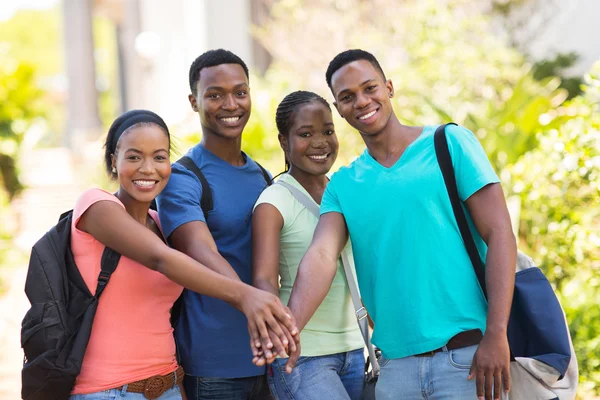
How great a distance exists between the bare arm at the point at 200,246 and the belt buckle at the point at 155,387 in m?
0.45

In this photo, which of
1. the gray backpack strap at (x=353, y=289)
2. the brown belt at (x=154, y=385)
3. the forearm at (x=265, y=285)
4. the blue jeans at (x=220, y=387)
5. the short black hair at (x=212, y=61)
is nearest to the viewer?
the brown belt at (x=154, y=385)

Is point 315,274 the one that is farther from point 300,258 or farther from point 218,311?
point 218,311

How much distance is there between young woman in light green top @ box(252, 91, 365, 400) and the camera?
115 inches

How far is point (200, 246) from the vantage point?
284 cm

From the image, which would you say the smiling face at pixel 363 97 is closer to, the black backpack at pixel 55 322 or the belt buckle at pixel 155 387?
the black backpack at pixel 55 322

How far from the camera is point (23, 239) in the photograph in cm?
1390

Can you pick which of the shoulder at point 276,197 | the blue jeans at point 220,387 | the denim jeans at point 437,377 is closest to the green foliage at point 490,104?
the shoulder at point 276,197

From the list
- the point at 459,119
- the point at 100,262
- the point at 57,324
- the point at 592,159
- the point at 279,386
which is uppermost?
the point at 459,119

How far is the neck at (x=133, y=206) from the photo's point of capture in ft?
9.52

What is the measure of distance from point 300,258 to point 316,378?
0.46m

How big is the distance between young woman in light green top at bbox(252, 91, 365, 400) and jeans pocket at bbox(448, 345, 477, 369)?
0.50 meters

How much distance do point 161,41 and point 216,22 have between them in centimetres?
184

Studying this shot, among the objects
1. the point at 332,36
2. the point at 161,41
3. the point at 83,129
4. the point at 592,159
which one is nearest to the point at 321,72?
the point at 332,36

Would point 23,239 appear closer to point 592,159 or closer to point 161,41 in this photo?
point 161,41
